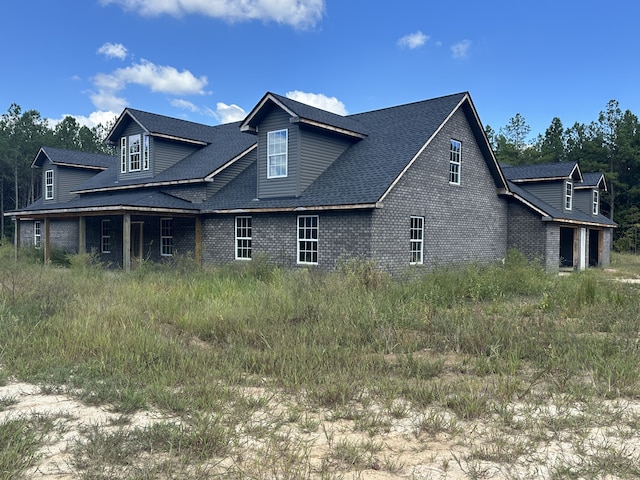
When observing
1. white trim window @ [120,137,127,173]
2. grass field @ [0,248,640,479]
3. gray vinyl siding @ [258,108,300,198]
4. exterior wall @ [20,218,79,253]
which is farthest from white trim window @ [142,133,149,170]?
grass field @ [0,248,640,479]

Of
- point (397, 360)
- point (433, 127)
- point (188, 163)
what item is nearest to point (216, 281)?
point (397, 360)

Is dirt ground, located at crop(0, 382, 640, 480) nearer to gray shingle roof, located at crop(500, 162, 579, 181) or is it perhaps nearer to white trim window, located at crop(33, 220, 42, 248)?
gray shingle roof, located at crop(500, 162, 579, 181)

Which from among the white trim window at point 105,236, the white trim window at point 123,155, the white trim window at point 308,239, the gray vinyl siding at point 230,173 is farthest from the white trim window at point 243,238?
the white trim window at point 105,236

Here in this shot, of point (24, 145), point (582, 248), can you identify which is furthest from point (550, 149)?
point (24, 145)

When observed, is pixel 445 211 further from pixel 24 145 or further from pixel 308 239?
pixel 24 145

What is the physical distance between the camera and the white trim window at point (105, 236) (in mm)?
25688

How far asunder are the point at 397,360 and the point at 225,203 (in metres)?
14.7

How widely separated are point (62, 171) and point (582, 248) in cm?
3201

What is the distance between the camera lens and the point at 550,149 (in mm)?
54031

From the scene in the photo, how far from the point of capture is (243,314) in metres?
8.56

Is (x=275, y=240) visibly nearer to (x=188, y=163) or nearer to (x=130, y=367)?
(x=188, y=163)

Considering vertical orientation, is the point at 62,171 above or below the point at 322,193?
above

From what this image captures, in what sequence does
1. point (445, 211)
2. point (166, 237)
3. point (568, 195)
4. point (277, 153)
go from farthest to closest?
point (568, 195)
point (166, 237)
point (445, 211)
point (277, 153)

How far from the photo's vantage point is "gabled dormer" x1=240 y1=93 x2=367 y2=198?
17.8 m
